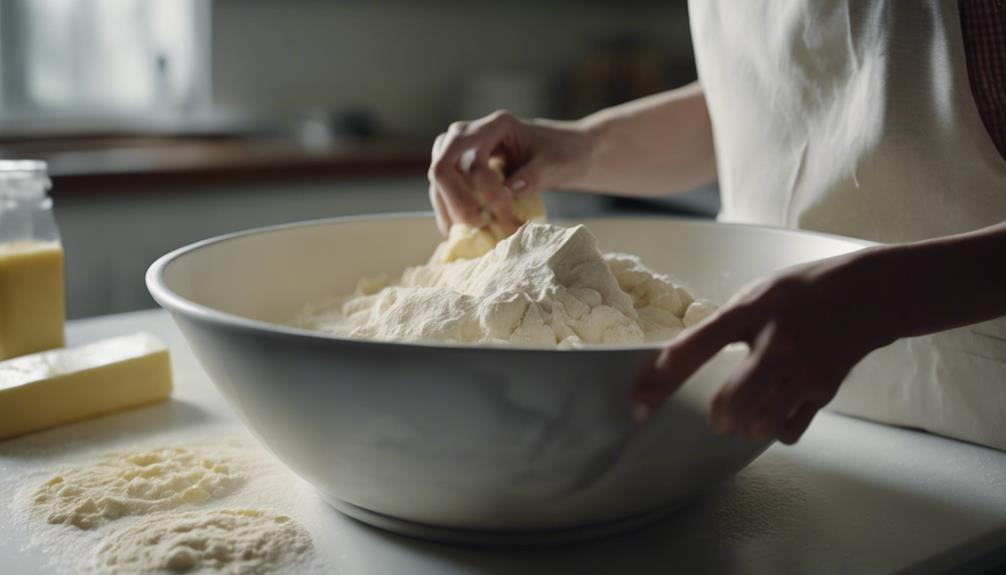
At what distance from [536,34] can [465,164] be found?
286 cm

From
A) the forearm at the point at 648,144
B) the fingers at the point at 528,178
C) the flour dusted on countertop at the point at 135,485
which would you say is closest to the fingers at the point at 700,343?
the flour dusted on countertop at the point at 135,485

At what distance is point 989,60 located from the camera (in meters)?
0.72

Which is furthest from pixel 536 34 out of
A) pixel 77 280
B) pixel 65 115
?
pixel 77 280

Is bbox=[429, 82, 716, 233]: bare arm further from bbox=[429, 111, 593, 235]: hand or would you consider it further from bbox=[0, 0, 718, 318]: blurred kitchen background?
bbox=[0, 0, 718, 318]: blurred kitchen background

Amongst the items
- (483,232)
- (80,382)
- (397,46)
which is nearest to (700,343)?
(483,232)

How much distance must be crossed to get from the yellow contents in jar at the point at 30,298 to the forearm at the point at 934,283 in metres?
0.78

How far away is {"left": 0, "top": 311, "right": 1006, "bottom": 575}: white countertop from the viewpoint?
565mm

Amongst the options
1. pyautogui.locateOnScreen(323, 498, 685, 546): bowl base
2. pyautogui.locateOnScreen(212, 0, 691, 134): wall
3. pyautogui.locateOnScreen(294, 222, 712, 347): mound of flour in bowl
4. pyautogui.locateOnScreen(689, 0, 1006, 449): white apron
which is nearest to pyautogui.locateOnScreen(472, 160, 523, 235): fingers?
pyautogui.locateOnScreen(294, 222, 712, 347): mound of flour in bowl

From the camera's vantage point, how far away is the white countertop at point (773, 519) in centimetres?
57

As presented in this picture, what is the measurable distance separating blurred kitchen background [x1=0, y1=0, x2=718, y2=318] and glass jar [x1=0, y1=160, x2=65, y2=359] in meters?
1.13

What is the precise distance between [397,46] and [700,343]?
3004 millimetres

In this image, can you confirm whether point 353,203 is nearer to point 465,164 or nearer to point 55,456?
point 465,164

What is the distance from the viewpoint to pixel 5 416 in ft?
2.47

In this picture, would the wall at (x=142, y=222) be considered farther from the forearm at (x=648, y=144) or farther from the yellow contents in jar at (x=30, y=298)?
the forearm at (x=648, y=144)
